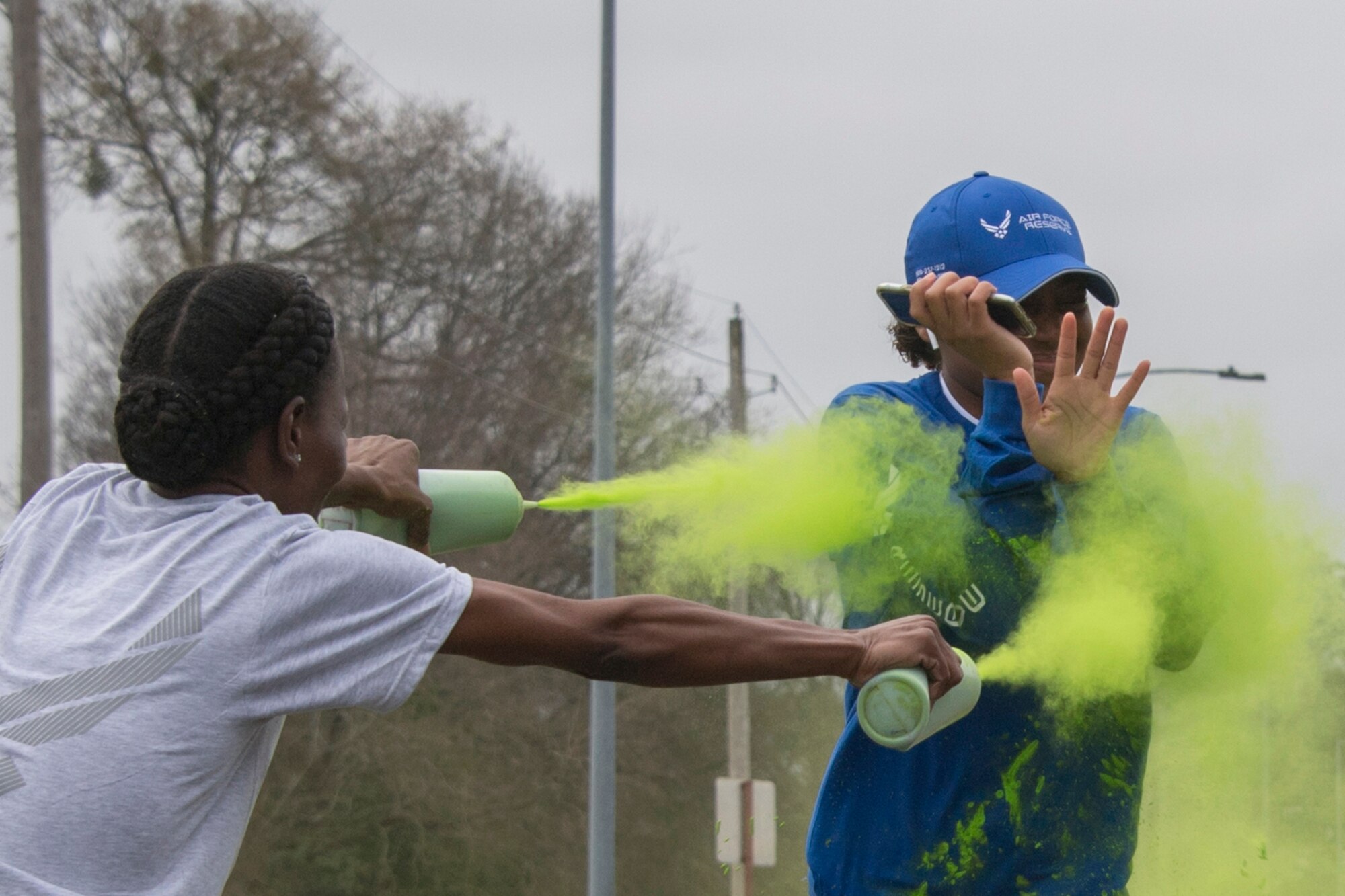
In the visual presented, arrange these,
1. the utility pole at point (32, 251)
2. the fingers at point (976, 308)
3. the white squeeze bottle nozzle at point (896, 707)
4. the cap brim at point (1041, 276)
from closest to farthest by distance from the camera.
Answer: the white squeeze bottle nozzle at point (896, 707) → the fingers at point (976, 308) → the cap brim at point (1041, 276) → the utility pole at point (32, 251)

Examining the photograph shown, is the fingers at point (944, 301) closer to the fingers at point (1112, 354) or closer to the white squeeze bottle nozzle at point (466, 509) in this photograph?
the fingers at point (1112, 354)

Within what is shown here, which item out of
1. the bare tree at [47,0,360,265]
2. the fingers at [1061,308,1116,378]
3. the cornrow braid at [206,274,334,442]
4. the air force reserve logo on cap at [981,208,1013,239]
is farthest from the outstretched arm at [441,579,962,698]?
the bare tree at [47,0,360,265]

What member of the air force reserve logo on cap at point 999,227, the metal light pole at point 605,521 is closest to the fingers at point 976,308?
the air force reserve logo on cap at point 999,227

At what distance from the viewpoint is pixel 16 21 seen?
1001 centimetres

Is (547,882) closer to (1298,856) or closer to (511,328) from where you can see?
(511,328)

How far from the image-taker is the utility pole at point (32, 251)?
9570mm

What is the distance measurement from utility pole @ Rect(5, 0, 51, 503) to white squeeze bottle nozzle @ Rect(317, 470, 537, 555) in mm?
7108

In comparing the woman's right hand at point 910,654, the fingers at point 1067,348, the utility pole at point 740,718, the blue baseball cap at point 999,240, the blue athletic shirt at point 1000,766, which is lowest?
the utility pole at point 740,718

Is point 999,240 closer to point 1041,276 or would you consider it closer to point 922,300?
point 1041,276

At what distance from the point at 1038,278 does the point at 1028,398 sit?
12.4 inches

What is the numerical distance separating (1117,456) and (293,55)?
16008mm

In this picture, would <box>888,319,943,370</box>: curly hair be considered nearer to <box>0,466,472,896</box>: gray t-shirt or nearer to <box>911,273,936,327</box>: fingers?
<box>911,273,936,327</box>: fingers

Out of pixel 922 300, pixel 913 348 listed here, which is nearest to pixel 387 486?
pixel 922 300

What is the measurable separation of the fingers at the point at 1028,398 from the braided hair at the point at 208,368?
127 centimetres
